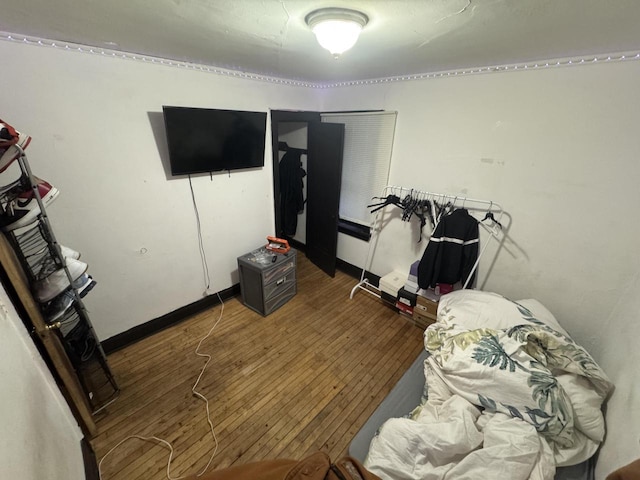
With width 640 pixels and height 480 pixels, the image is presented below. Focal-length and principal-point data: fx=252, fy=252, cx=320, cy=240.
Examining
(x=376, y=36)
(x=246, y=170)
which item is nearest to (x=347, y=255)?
(x=246, y=170)

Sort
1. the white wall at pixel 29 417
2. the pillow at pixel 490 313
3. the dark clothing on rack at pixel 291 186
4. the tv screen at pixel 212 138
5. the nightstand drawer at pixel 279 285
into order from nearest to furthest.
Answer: the white wall at pixel 29 417
the pillow at pixel 490 313
the tv screen at pixel 212 138
the nightstand drawer at pixel 279 285
the dark clothing on rack at pixel 291 186

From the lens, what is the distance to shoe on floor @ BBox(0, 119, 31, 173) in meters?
0.98

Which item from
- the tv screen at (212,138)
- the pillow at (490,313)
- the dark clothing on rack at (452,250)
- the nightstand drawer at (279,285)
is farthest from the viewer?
the nightstand drawer at (279,285)

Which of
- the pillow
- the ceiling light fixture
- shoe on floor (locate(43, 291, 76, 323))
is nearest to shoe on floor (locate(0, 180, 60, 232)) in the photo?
shoe on floor (locate(43, 291, 76, 323))

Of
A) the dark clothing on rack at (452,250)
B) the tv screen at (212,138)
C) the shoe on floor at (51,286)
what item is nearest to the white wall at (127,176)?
the tv screen at (212,138)

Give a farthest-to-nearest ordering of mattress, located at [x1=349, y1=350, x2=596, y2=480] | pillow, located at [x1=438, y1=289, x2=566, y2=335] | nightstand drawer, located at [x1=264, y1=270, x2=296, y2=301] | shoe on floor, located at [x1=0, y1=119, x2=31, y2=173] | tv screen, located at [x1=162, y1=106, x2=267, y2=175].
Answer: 1. nightstand drawer, located at [x1=264, y1=270, x2=296, y2=301]
2. tv screen, located at [x1=162, y1=106, x2=267, y2=175]
3. pillow, located at [x1=438, y1=289, x2=566, y2=335]
4. mattress, located at [x1=349, y1=350, x2=596, y2=480]
5. shoe on floor, located at [x1=0, y1=119, x2=31, y2=173]

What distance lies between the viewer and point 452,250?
85.1 inches

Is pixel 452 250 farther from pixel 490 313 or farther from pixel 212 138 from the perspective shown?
pixel 212 138

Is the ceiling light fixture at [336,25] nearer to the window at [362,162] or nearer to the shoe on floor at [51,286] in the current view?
the window at [362,162]

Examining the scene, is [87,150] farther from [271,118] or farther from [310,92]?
[310,92]

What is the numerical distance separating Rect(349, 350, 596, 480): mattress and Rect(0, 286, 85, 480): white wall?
4.07 feet

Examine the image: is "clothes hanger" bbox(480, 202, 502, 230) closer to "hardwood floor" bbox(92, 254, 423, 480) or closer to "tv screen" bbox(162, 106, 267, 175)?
"hardwood floor" bbox(92, 254, 423, 480)

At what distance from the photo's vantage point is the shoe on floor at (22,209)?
3.72 ft

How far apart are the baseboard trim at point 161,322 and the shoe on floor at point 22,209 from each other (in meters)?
1.30
